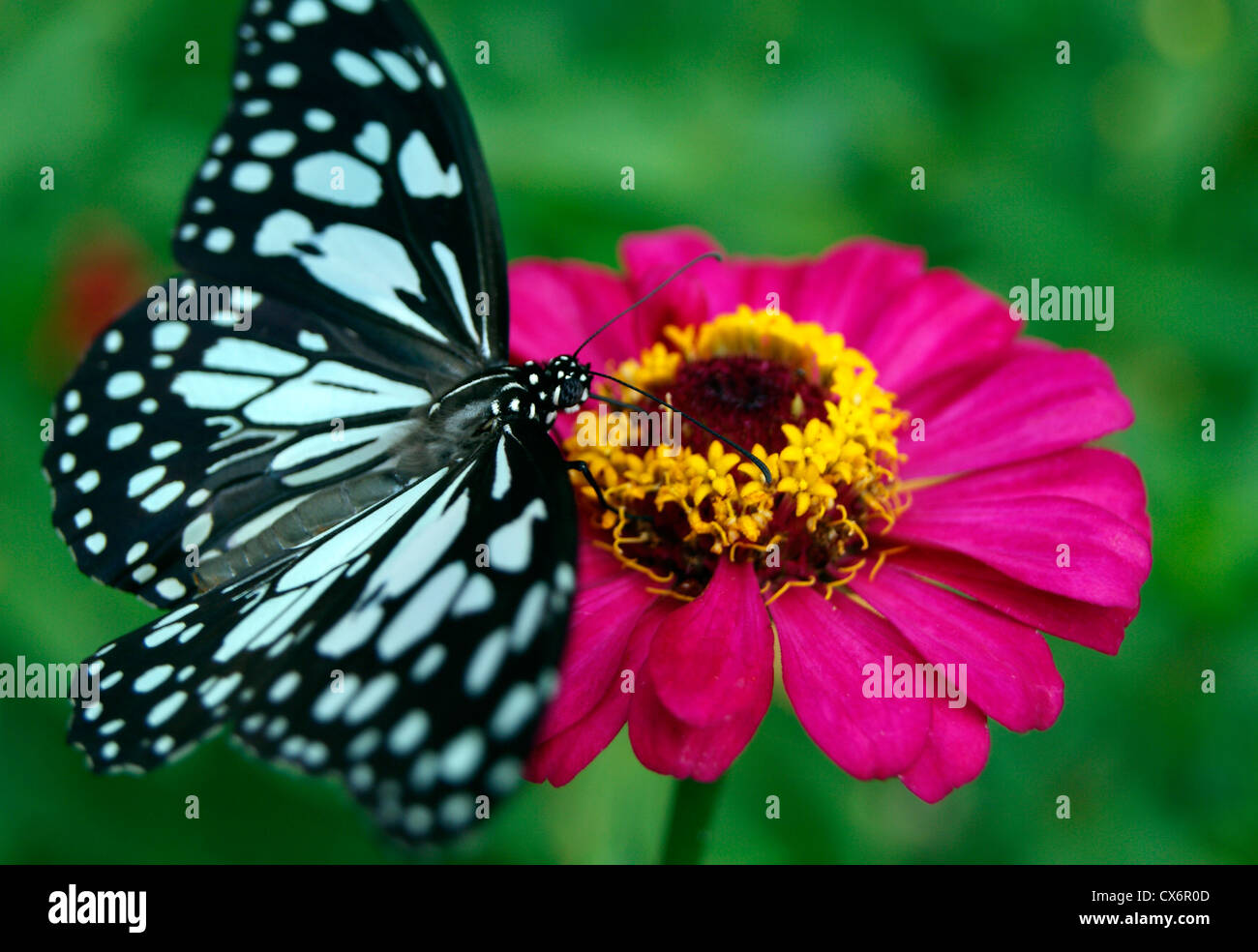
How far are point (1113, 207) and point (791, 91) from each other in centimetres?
71

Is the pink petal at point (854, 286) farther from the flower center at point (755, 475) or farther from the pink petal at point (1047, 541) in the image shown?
the pink petal at point (1047, 541)

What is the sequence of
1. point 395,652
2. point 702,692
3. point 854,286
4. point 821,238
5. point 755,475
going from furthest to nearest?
point 821,238 → point 854,286 → point 755,475 → point 702,692 → point 395,652

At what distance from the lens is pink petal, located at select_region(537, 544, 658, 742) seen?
1281 mm

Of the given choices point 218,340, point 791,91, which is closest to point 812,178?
point 791,91

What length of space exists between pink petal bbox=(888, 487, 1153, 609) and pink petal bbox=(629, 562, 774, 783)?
333mm

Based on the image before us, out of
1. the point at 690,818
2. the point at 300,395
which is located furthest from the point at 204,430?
the point at 690,818

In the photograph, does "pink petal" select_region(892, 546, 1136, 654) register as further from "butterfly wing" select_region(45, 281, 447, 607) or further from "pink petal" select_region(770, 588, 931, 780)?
"butterfly wing" select_region(45, 281, 447, 607)

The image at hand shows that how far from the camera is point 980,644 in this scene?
4.43 ft

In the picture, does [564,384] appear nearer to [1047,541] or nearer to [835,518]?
[835,518]

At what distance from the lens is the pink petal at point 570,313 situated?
1.83 meters

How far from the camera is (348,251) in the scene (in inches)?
62.1

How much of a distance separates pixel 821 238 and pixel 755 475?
87 cm

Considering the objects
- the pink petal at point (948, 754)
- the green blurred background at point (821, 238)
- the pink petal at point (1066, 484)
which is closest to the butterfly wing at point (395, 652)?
the pink petal at point (948, 754)

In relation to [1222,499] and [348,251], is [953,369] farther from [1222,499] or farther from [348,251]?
[348,251]
